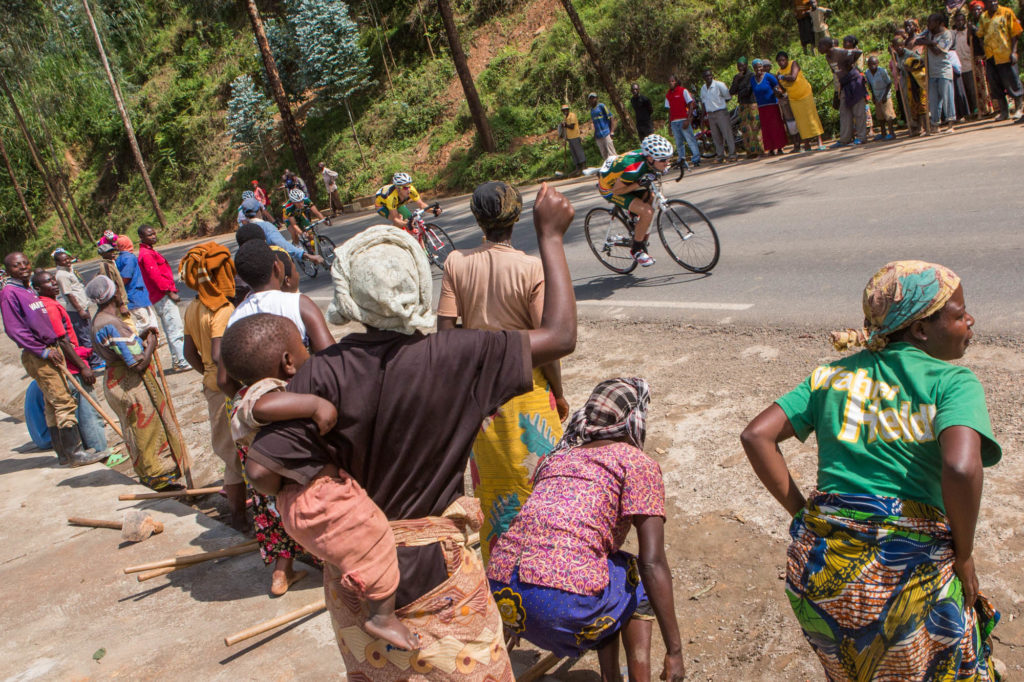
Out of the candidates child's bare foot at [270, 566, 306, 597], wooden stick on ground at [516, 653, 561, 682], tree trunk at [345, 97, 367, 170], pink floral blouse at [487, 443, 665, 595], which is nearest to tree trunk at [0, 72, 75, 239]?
tree trunk at [345, 97, 367, 170]

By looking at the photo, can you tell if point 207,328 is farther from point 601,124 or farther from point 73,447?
point 601,124

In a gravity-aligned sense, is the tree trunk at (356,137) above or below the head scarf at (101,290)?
above

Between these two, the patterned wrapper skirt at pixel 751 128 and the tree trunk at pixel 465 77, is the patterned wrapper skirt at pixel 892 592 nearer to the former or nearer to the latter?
the patterned wrapper skirt at pixel 751 128

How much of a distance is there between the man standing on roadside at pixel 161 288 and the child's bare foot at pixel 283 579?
249 inches

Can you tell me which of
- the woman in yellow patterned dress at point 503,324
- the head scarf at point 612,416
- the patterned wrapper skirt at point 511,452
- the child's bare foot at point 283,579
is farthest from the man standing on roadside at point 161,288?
the head scarf at point 612,416

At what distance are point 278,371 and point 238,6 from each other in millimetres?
48100

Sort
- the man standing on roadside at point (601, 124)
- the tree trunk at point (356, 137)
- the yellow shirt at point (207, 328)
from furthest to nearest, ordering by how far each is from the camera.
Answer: the tree trunk at point (356, 137), the man standing on roadside at point (601, 124), the yellow shirt at point (207, 328)

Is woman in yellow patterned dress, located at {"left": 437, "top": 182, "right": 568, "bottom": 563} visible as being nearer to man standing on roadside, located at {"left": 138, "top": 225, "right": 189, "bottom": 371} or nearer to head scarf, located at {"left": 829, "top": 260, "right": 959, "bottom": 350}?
head scarf, located at {"left": 829, "top": 260, "right": 959, "bottom": 350}

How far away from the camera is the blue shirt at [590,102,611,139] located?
19016 mm

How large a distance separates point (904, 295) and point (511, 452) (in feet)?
5.58

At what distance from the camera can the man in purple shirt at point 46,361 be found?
290 inches

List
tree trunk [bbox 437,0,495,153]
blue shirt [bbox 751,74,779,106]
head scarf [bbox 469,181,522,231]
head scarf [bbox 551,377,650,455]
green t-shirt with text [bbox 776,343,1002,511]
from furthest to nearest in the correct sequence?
tree trunk [bbox 437,0,495,153], blue shirt [bbox 751,74,779,106], head scarf [bbox 469,181,522,231], head scarf [bbox 551,377,650,455], green t-shirt with text [bbox 776,343,1002,511]

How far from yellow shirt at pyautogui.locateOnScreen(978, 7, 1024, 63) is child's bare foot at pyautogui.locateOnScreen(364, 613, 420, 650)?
46.7ft

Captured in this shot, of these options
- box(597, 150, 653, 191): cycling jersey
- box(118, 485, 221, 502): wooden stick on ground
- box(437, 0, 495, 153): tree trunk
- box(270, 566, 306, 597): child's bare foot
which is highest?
box(437, 0, 495, 153): tree trunk
